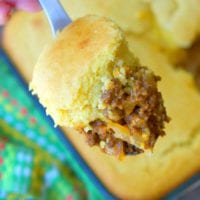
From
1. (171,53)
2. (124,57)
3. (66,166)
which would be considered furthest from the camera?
(66,166)

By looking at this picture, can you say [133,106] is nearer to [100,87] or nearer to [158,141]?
[100,87]

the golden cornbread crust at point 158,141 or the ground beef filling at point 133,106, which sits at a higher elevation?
the ground beef filling at point 133,106

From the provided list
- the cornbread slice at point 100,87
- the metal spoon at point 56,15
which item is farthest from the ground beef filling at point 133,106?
the metal spoon at point 56,15

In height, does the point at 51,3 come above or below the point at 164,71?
above

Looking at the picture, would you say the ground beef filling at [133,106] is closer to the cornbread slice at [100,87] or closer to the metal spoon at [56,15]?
the cornbread slice at [100,87]

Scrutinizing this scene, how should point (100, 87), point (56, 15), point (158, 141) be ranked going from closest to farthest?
point (100, 87) < point (56, 15) < point (158, 141)

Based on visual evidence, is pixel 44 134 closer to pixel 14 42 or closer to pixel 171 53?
pixel 14 42

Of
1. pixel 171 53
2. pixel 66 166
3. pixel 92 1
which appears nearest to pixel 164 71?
pixel 171 53

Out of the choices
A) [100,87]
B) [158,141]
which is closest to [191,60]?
[158,141]
